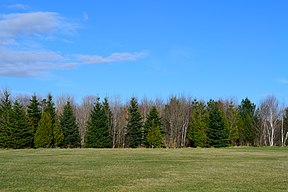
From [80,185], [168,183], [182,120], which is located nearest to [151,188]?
[168,183]

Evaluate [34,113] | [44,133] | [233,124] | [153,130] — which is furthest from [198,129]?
[34,113]

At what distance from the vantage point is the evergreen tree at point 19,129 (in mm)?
58375

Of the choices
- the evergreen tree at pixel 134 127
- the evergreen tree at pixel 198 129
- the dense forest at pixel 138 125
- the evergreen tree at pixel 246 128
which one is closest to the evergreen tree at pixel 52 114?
the dense forest at pixel 138 125

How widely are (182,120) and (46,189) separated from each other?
63352mm

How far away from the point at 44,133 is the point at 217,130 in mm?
29367

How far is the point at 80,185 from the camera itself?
→ 52.9 feet

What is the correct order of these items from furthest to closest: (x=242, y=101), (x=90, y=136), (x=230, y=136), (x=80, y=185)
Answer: (x=242, y=101)
(x=230, y=136)
(x=90, y=136)
(x=80, y=185)

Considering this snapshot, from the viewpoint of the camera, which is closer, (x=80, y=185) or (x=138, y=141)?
(x=80, y=185)

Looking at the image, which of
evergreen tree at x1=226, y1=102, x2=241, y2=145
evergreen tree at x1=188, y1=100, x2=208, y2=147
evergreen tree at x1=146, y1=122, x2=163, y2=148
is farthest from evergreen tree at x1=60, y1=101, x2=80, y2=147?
evergreen tree at x1=226, y1=102, x2=241, y2=145

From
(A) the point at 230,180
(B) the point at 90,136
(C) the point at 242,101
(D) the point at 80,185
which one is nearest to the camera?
(D) the point at 80,185

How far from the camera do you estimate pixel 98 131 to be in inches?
2549

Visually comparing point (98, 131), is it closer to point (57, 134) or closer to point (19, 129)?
point (57, 134)

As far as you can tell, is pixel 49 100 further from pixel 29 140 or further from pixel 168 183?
pixel 168 183

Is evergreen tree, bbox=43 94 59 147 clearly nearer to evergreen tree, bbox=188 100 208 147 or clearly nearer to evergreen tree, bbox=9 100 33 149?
evergreen tree, bbox=9 100 33 149
